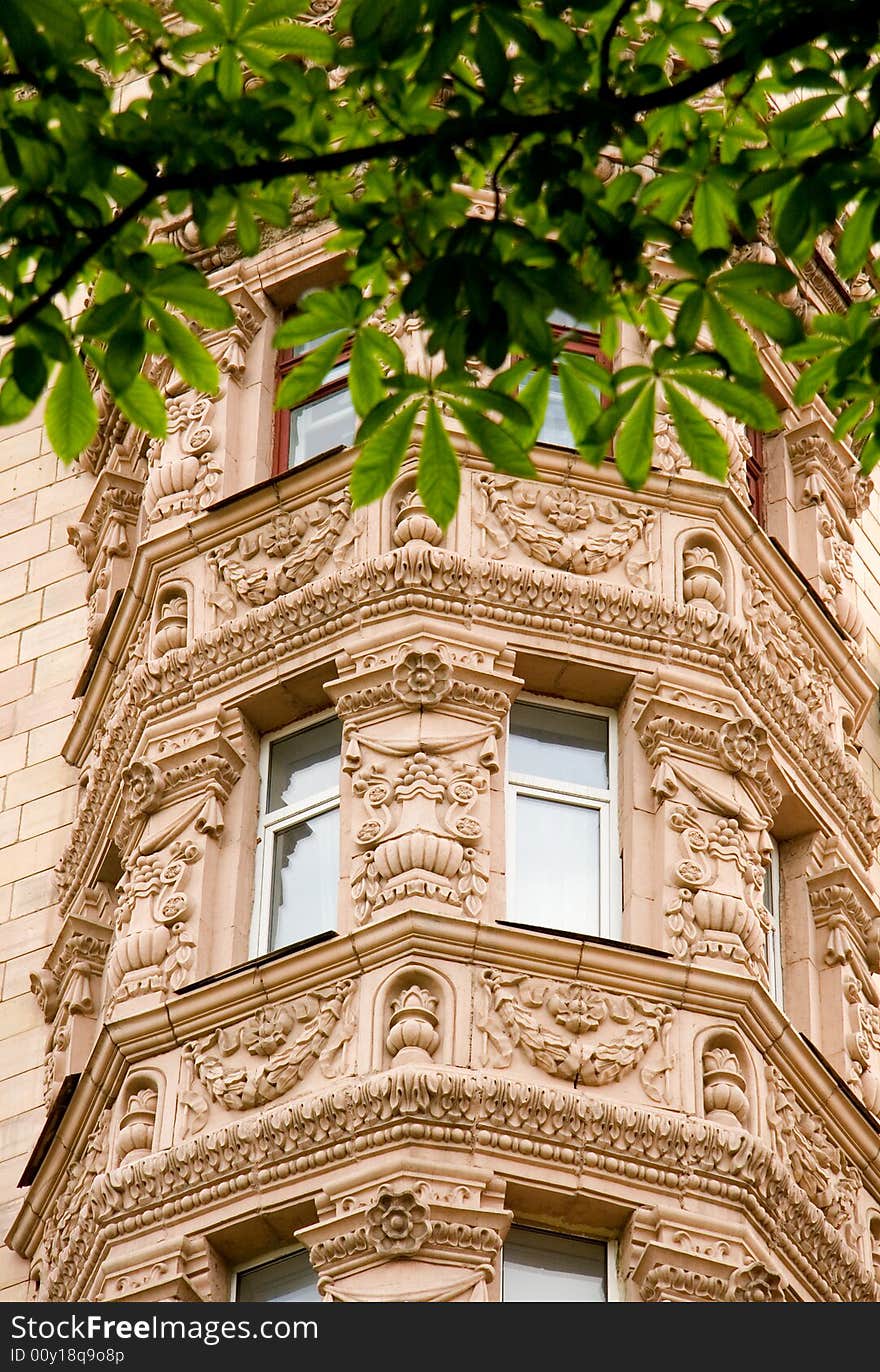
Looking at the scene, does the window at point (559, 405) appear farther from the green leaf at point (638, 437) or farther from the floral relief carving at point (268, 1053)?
the green leaf at point (638, 437)

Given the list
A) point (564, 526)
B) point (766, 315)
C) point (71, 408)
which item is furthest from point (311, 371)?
point (564, 526)

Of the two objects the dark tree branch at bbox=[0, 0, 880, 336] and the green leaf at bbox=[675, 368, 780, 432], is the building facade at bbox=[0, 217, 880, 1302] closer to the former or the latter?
the green leaf at bbox=[675, 368, 780, 432]

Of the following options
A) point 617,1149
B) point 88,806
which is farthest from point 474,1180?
point 88,806

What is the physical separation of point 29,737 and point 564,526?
18.8ft

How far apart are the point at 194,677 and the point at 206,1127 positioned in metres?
3.80

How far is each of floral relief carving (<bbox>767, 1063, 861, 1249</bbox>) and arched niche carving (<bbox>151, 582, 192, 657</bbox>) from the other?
533 centimetres

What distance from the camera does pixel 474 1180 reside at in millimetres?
16125

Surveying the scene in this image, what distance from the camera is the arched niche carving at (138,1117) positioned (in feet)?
56.9

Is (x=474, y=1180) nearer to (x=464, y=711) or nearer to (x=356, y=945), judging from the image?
(x=356, y=945)

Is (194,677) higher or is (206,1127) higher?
(194,677)

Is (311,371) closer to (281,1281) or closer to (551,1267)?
(551,1267)

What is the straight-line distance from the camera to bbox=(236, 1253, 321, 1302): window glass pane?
1645cm

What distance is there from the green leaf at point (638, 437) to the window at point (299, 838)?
766 centimetres

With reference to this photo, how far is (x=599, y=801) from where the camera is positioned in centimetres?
1875
